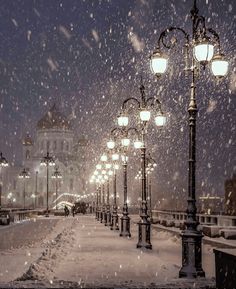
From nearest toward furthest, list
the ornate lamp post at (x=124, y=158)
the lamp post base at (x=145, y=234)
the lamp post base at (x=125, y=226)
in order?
1. the lamp post base at (x=145, y=234)
2. the ornate lamp post at (x=124, y=158)
3. the lamp post base at (x=125, y=226)

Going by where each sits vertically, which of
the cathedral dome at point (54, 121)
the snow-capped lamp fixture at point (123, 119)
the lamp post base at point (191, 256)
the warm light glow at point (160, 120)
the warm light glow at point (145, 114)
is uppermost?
the cathedral dome at point (54, 121)

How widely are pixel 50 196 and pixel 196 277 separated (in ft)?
573

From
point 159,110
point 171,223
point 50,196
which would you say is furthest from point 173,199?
point 159,110

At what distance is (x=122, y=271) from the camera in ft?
49.4

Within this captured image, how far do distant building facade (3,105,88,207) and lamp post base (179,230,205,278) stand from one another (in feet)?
530

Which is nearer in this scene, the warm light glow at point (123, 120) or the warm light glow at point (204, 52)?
the warm light glow at point (204, 52)

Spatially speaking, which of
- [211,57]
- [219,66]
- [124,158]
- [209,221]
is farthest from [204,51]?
[209,221]

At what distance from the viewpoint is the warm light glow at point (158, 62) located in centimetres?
1555

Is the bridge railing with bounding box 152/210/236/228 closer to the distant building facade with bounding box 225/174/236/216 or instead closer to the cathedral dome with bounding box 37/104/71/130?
the distant building facade with bounding box 225/174/236/216

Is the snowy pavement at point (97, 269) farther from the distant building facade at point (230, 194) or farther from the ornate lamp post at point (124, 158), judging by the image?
the distant building facade at point (230, 194)

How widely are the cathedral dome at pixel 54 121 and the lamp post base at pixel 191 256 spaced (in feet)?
541

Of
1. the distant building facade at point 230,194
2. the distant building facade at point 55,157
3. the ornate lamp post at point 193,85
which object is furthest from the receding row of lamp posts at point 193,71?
the distant building facade at point 55,157

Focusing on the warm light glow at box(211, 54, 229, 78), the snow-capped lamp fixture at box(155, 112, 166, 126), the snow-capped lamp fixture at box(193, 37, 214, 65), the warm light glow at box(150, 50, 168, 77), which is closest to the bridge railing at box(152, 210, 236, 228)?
the snow-capped lamp fixture at box(155, 112, 166, 126)

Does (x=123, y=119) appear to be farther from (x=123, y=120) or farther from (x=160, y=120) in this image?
(x=160, y=120)
